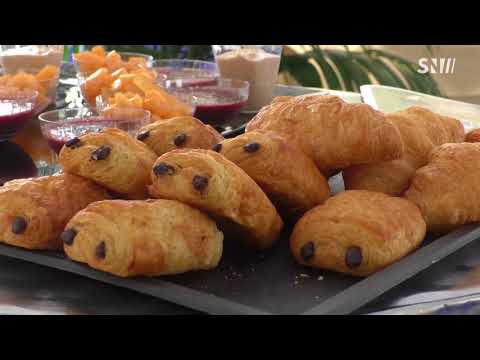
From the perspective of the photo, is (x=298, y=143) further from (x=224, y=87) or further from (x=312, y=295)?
(x=224, y=87)

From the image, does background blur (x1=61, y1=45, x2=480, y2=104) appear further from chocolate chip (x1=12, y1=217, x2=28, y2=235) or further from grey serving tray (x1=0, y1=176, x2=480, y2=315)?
chocolate chip (x1=12, y1=217, x2=28, y2=235)

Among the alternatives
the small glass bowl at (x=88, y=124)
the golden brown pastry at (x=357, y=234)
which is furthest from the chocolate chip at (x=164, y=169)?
the small glass bowl at (x=88, y=124)

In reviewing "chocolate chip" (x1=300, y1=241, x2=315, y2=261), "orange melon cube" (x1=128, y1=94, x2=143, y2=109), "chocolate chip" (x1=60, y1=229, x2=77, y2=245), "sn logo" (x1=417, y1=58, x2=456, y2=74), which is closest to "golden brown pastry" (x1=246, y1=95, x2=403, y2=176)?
"chocolate chip" (x1=300, y1=241, x2=315, y2=261)

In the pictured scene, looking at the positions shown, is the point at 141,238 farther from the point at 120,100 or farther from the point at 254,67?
the point at 254,67

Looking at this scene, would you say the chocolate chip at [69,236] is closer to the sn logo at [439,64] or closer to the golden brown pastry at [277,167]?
the golden brown pastry at [277,167]

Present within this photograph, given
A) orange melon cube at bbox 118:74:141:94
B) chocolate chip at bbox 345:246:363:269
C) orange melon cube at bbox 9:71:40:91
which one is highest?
Answer: chocolate chip at bbox 345:246:363:269

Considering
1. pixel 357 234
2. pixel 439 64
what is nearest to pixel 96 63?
pixel 357 234

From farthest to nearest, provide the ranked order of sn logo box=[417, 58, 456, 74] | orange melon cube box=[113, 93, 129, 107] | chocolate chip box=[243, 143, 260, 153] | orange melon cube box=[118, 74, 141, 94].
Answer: sn logo box=[417, 58, 456, 74] → orange melon cube box=[118, 74, 141, 94] → orange melon cube box=[113, 93, 129, 107] → chocolate chip box=[243, 143, 260, 153]
